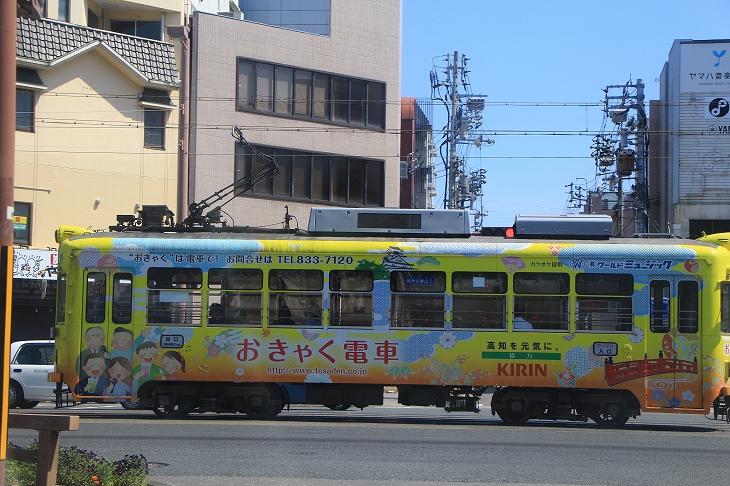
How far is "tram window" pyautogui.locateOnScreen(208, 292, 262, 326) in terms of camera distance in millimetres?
15562

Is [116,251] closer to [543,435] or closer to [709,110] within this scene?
[543,435]

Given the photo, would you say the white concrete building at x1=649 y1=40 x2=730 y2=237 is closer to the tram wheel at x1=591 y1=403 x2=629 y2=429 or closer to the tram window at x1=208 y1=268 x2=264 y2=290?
the tram wheel at x1=591 y1=403 x2=629 y2=429

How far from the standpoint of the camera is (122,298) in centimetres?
1568

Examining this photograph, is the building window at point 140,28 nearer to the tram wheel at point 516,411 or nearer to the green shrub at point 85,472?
the tram wheel at point 516,411

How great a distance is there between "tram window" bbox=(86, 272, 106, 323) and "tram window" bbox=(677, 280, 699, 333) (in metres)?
9.87

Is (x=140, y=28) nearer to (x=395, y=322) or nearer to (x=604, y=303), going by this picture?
(x=395, y=322)

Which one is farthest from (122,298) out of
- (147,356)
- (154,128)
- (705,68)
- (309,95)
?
(705,68)

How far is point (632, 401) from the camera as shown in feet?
50.4

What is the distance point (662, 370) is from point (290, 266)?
6.50 m

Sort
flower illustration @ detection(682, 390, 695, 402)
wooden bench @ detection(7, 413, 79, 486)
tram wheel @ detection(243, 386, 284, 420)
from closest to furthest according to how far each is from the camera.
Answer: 1. wooden bench @ detection(7, 413, 79, 486)
2. flower illustration @ detection(682, 390, 695, 402)
3. tram wheel @ detection(243, 386, 284, 420)

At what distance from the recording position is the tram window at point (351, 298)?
15.5m

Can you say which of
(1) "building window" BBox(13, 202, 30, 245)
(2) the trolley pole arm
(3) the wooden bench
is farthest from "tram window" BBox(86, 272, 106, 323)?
(1) "building window" BBox(13, 202, 30, 245)

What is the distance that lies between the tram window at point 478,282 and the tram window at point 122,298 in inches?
221

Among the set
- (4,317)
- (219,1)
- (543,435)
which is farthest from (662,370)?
(219,1)
